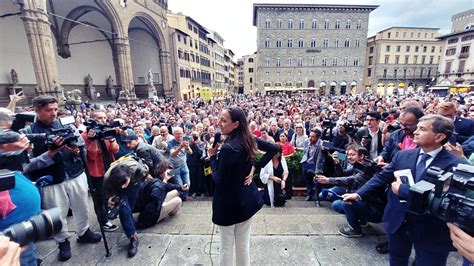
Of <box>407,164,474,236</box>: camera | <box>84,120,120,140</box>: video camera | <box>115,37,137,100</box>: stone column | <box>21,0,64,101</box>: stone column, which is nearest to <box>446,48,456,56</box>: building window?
<box>115,37,137,100</box>: stone column

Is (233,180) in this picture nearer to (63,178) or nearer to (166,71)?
(63,178)

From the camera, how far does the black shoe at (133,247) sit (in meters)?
2.59

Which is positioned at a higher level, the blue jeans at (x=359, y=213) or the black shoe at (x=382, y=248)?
the blue jeans at (x=359, y=213)

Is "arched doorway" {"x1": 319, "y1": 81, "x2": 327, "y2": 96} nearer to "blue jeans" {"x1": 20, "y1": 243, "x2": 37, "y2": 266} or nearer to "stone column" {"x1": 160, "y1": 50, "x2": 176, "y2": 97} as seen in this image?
"stone column" {"x1": 160, "y1": 50, "x2": 176, "y2": 97}

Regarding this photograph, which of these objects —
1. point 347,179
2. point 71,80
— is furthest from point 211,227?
point 71,80

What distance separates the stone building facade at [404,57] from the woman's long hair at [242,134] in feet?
203

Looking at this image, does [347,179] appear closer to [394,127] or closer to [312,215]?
[312,215]

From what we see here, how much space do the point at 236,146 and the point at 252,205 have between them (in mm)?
667

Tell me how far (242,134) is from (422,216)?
179cm

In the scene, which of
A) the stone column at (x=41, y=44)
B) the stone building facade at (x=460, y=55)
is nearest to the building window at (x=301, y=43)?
the stone building facade at (x=460, y=55)

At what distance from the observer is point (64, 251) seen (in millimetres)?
2623

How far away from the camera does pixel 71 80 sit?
82.7 ft

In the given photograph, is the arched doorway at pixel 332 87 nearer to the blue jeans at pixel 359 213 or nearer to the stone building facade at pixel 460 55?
the stone building facade at pixel 460 55

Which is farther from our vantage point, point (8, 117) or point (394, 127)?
point (394, 127)
